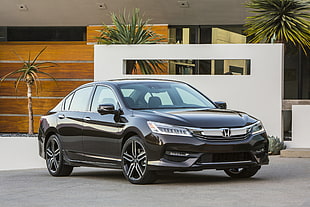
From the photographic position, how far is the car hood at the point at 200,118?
10.3 m

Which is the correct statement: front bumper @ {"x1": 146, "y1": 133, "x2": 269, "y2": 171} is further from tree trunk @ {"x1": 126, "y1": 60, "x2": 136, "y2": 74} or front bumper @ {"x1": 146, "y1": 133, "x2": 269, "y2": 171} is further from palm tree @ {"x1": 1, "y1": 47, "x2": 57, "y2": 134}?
palm tree @ {"x1": 1, "y1": 47, "x2": 57, "y2": 134}

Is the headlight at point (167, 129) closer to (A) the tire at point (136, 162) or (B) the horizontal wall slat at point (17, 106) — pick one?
(A) the tire at point (136, 162)

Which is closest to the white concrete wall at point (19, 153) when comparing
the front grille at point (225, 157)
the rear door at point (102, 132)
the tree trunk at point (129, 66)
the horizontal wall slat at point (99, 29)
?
the tree trunk at point (129, 66)

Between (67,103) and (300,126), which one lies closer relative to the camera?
(67,103)

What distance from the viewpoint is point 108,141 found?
11.3 metres

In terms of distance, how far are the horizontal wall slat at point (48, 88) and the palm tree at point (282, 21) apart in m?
5.48

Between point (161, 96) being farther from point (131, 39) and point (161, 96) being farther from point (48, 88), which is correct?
point (48, 88)

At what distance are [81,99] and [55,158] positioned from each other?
111 cm

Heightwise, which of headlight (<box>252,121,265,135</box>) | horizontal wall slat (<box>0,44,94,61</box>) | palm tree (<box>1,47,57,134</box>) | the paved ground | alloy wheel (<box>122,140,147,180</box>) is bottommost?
the paved ground

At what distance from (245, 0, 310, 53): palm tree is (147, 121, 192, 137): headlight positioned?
834 centimetres

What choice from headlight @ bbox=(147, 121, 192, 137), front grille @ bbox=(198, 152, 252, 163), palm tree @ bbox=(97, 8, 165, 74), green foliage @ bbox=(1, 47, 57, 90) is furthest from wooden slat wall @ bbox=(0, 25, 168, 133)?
front grille @ bbox=(198, 152, 252, 163)

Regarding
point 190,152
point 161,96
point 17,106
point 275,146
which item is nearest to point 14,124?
point 17,106

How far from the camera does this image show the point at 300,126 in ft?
57.2

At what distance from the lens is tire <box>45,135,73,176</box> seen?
12695 millimetres
